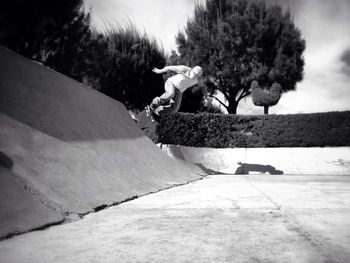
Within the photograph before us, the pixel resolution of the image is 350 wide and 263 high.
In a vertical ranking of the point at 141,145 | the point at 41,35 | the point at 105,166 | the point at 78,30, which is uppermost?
the point at 78,30

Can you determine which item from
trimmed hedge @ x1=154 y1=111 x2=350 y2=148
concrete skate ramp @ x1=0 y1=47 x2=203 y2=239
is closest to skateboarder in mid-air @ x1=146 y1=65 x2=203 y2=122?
concrete skate ramp @ x1=0 y1=47 x2=203 y2=239


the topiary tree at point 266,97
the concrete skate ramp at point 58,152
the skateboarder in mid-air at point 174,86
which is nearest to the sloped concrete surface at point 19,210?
the concrete skate ramp at point 58,152

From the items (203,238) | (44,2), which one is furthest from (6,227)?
(44,2)

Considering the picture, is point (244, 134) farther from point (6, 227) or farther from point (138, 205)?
point (6, 227)

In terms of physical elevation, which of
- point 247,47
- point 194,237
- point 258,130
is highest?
point 247,47

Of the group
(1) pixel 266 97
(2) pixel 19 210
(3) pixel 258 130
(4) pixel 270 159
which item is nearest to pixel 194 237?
(2) pixel 19 210

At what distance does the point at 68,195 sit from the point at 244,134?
9211 millimetres

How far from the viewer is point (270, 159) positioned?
9.88 metres

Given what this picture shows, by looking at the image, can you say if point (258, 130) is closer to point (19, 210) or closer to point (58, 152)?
point (58, 152)

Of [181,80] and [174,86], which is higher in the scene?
[181,80]

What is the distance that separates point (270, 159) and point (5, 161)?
361 inches

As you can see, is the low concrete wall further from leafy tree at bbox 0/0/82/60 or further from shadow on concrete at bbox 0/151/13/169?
leafy tree at bbox 0/0/82/60

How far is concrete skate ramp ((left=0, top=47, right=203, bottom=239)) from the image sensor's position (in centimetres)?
200

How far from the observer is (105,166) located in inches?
130
